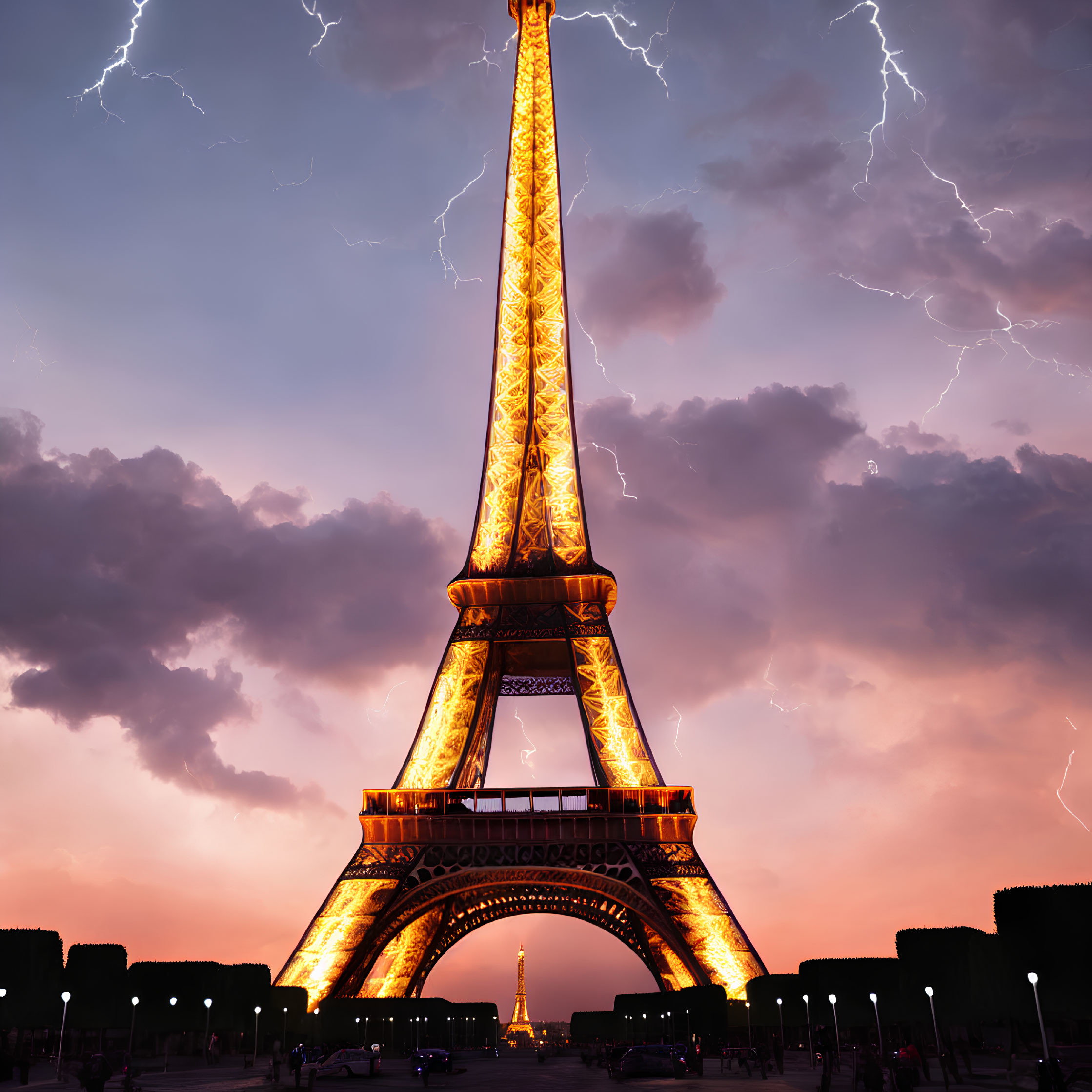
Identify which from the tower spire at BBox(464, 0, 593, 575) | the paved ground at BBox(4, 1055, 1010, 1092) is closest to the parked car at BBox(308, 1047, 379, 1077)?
the paved ground at BBox(4, 1055, 1010, 1092)

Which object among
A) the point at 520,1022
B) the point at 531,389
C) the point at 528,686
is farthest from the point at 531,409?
the point at 520,1022

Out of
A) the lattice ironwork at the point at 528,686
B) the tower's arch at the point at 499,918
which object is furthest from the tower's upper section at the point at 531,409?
the tower's arch at the point at 499,918

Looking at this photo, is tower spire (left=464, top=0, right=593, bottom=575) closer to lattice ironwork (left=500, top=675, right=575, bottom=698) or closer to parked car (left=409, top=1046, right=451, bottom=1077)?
lattice ironwork (left=500, top=675, right=575, bottom=698)

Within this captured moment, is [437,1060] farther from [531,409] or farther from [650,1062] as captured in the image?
[531,409]

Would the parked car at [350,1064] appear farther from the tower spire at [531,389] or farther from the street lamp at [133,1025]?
the tower spire at [531,389]

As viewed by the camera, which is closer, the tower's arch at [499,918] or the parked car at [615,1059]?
the parked car at [615,1059]
